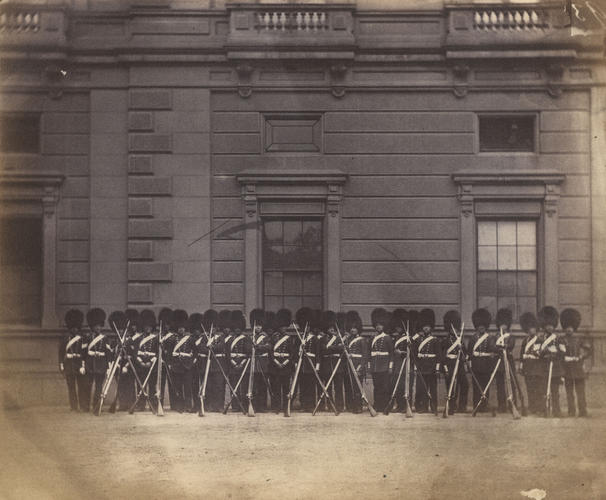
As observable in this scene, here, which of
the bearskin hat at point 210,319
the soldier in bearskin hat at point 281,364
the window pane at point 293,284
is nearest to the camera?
the bearskin hat at point 210,319

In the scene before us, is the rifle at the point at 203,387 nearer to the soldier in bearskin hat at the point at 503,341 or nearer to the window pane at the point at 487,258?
the window pane at the point at 487,258

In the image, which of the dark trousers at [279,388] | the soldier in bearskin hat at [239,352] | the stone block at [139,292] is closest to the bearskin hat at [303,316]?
the soldier in bearskin hat at [239,352]

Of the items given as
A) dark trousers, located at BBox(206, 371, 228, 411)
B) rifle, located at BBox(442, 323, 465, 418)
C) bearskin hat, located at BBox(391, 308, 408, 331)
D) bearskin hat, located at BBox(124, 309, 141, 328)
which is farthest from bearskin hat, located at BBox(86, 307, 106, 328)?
rifle, located at BBox(442, 323, 465, 418)

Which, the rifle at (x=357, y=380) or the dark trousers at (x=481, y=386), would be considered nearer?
the dark trousers at (x=481, y=386)

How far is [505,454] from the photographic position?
10.5 meters

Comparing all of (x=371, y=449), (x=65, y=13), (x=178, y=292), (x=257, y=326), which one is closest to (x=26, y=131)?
(x=65, y=13)

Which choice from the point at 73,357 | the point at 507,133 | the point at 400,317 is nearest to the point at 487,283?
the point at 400,317

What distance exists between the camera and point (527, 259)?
1141cm

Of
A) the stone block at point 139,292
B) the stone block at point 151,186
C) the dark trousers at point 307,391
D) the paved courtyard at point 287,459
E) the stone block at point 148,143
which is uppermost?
the stone block at point 148,143

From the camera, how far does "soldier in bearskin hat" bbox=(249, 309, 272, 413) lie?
455 inches

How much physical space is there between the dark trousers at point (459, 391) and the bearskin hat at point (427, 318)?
1100mm

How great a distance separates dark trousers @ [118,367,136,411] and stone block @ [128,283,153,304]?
1.24m

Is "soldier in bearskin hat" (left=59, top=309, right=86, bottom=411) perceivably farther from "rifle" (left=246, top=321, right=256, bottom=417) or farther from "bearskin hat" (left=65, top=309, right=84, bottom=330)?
"rifle" (left=246, top=321, right=256, bottom=417)

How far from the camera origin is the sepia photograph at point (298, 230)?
1046 centimetres
